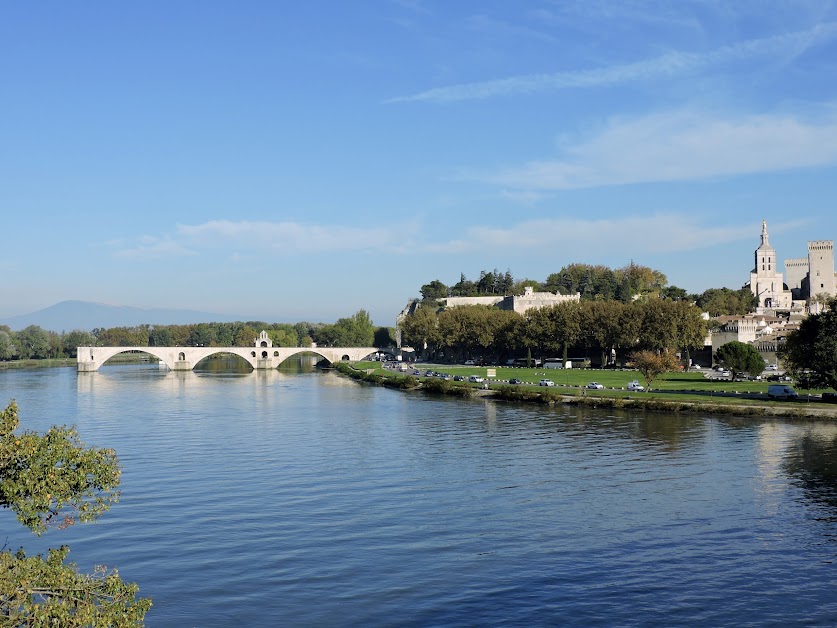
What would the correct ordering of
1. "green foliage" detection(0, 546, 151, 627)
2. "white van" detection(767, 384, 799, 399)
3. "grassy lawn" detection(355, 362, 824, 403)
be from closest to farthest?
"green foliage" detection(0, 546, 151, 627), "white van" detection(767, 384, 799, 399), "grassy lawn" detection(355, 362, 824, 403)

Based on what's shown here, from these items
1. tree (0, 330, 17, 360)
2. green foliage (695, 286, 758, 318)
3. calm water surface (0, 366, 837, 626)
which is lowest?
calm water surface (0, 366, 837, 626)

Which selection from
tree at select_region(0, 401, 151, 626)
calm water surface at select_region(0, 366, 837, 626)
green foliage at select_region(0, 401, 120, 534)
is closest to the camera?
tree at select_region(0, 401, 151, 626)

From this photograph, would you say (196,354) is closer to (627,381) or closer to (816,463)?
(627,381)

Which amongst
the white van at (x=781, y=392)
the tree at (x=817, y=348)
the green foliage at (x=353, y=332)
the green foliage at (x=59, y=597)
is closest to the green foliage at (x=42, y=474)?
the green foliage at (x=59, y=597)

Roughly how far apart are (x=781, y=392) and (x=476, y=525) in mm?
42555

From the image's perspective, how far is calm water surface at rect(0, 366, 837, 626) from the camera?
76.1 ft

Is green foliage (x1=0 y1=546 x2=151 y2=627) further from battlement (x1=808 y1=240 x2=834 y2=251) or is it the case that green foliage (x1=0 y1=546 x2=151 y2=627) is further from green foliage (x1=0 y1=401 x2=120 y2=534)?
battlement (x1=808 y1=240 x2=834 y2=251)

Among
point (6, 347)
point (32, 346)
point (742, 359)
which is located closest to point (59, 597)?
point (742, 359)

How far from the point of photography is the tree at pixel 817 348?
6078 cm

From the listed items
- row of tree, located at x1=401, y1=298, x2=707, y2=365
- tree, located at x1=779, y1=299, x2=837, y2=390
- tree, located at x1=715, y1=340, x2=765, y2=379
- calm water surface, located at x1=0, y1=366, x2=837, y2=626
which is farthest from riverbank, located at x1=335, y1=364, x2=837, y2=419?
row of tree, located at x1=401, y1=298, x2=707, y2=365

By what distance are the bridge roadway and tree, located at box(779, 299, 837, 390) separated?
355 feet

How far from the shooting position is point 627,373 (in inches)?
3959

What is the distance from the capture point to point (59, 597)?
14797 mm

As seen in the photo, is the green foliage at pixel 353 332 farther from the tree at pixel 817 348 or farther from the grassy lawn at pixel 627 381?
the tree at pixel 817 348
